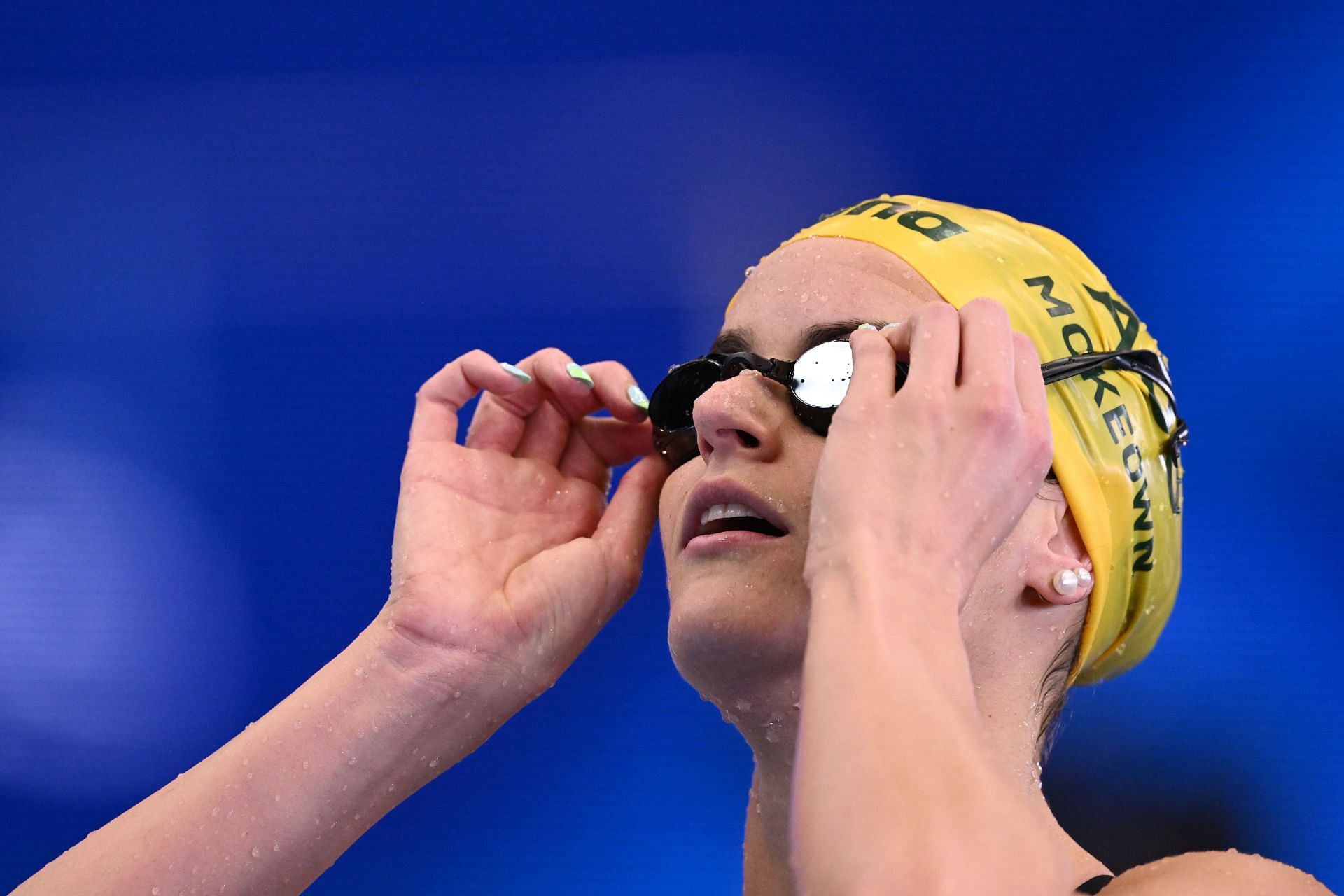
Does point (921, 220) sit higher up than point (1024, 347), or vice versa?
point (921, 220)

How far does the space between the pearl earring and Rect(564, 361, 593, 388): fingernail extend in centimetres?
100

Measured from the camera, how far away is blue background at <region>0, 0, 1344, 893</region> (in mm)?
2350

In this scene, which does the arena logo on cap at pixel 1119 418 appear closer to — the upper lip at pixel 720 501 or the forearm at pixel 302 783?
the upper lip at pixel 720 501

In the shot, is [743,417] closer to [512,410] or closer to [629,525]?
[629,525]

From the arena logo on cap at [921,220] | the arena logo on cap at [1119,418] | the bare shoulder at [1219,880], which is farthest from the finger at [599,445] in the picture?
the bare shoulder at [1219,880]

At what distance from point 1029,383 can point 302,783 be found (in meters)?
1.35

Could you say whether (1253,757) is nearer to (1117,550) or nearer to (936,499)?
(1117,550)

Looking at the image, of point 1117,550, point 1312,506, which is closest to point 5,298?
point 1117,550

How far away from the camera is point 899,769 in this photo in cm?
95

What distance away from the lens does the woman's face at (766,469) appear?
148 centimetres

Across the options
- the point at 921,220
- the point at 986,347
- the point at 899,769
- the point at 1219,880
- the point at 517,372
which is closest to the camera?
the point at 899,769

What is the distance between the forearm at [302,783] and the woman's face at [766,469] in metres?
0.52

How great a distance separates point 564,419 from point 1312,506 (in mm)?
1676

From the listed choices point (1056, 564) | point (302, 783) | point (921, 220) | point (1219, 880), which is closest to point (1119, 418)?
point (1056, 564)
